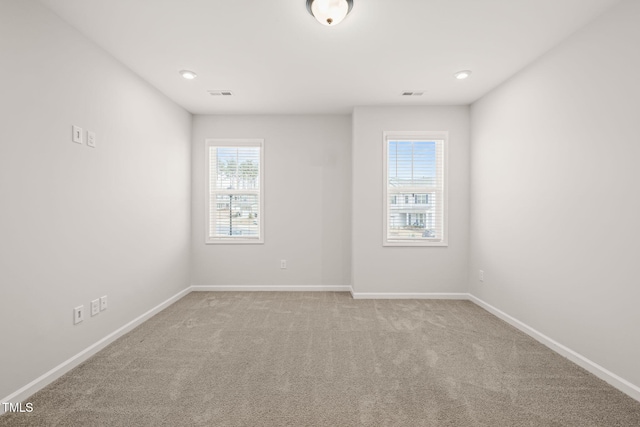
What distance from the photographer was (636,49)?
1.93m

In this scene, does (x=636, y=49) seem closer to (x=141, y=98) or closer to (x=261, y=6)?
(x=261, y=6)

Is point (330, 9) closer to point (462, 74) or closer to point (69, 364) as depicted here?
point (462, 74)

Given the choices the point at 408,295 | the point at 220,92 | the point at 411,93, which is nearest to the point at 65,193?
the point at 220,92

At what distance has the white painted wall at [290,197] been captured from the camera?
446cm

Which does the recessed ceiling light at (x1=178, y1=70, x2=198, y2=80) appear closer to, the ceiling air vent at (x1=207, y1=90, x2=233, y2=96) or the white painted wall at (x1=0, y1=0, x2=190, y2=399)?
the ceiling air vent at (x1=207, y1=90, x2=233, y2=96)

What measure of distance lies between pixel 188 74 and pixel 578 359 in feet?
14.3

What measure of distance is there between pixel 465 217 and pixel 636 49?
2.47 metres

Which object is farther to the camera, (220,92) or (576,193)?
(220,92)

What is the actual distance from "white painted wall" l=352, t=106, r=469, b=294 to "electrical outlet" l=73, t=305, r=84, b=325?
2967mm

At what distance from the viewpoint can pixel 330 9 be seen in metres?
1.93

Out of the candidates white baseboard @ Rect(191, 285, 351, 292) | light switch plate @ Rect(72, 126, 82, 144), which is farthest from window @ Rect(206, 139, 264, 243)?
light switch plate @ Rect(72, 126, 82, 144)

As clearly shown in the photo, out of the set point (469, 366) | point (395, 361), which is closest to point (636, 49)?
point (469, 366)

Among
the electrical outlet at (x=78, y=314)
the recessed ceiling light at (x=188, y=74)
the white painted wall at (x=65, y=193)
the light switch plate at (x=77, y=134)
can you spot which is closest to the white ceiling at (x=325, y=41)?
the recessed ceiling light at (x=188, y=74)

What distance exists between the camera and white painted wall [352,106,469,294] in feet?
13.5
